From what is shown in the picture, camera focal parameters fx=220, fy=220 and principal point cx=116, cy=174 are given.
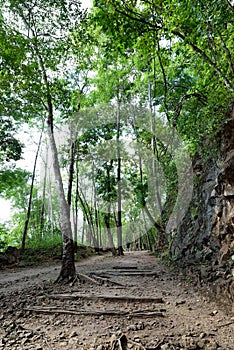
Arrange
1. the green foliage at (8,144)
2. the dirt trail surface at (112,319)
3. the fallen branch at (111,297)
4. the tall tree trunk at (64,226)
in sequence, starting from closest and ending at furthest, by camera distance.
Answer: the dirt trail surface at (112,319) < the fallen branch at (111,297) < the tall tree trunk at (64,226) < the green foliage at (8,144)

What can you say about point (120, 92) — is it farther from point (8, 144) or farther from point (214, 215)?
point (214, 215)

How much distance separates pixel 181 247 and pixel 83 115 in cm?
892

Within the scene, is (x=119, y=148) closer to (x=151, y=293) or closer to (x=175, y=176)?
(x=175, y=176)

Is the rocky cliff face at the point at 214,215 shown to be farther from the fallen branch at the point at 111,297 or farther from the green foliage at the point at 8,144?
the green foliage at the point at 8,144

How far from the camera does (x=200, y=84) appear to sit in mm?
6422

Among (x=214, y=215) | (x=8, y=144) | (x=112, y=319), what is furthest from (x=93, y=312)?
(x=8, y=144)

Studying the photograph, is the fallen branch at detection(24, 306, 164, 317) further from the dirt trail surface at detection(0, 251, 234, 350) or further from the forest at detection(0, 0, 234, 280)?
the forest at detection(0, 0, 234, 280)

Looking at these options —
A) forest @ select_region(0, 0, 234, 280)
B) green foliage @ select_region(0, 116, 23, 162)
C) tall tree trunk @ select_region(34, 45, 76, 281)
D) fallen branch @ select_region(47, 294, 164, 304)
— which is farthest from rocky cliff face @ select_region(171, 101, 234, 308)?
green foliage @ select_region(0, 116, 23, 162)

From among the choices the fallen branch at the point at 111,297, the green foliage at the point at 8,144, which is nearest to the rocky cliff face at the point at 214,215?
the fallen branch at the point at 111,297

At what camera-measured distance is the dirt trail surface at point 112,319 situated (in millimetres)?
2689

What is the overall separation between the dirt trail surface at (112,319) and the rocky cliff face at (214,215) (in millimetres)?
721

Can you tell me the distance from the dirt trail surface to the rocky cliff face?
72 centimetres

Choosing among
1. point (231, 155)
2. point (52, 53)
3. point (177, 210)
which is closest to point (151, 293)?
point (231, 155)

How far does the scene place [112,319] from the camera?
11.1 ft
